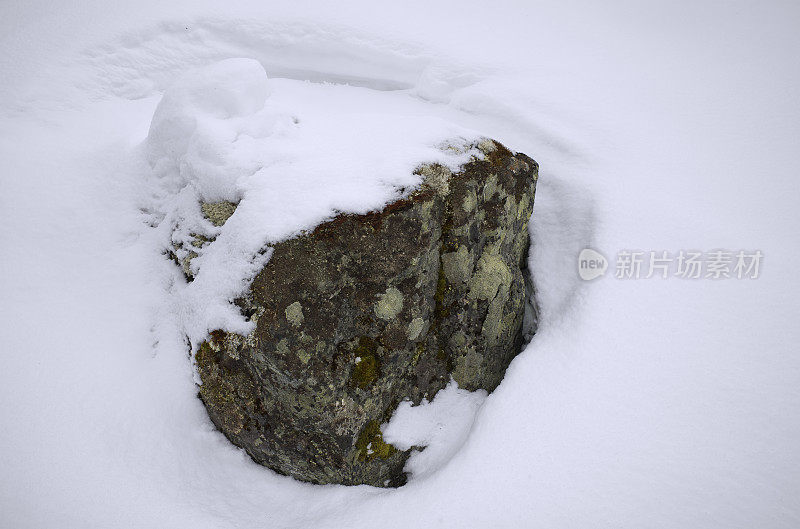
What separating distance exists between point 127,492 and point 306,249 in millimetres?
1257

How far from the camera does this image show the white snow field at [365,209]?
1.89 meters

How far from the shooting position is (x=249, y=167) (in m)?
2.08

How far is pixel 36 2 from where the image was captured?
11.8 ft

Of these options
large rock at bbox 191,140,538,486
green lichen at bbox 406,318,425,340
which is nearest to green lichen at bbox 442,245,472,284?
large rock at bbox 191,140,538,486

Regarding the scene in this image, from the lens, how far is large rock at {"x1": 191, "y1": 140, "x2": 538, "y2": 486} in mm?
1850

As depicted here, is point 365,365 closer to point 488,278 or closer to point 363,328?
Result: point 363,328

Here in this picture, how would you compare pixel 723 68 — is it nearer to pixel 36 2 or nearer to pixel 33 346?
pixel 33 346

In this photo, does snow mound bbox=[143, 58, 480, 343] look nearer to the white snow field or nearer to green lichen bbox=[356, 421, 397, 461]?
the white snow field

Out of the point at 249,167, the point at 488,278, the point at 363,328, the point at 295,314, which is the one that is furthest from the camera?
the point at 488,278

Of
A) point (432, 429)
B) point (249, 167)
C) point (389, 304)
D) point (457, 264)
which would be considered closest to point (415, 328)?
point (389, 304)

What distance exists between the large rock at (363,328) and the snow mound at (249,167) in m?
0.08

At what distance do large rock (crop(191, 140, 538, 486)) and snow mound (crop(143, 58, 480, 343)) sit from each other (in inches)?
3.1

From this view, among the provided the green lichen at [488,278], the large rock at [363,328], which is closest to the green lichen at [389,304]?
the large rock at [363,328]

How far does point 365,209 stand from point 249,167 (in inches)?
24.7
